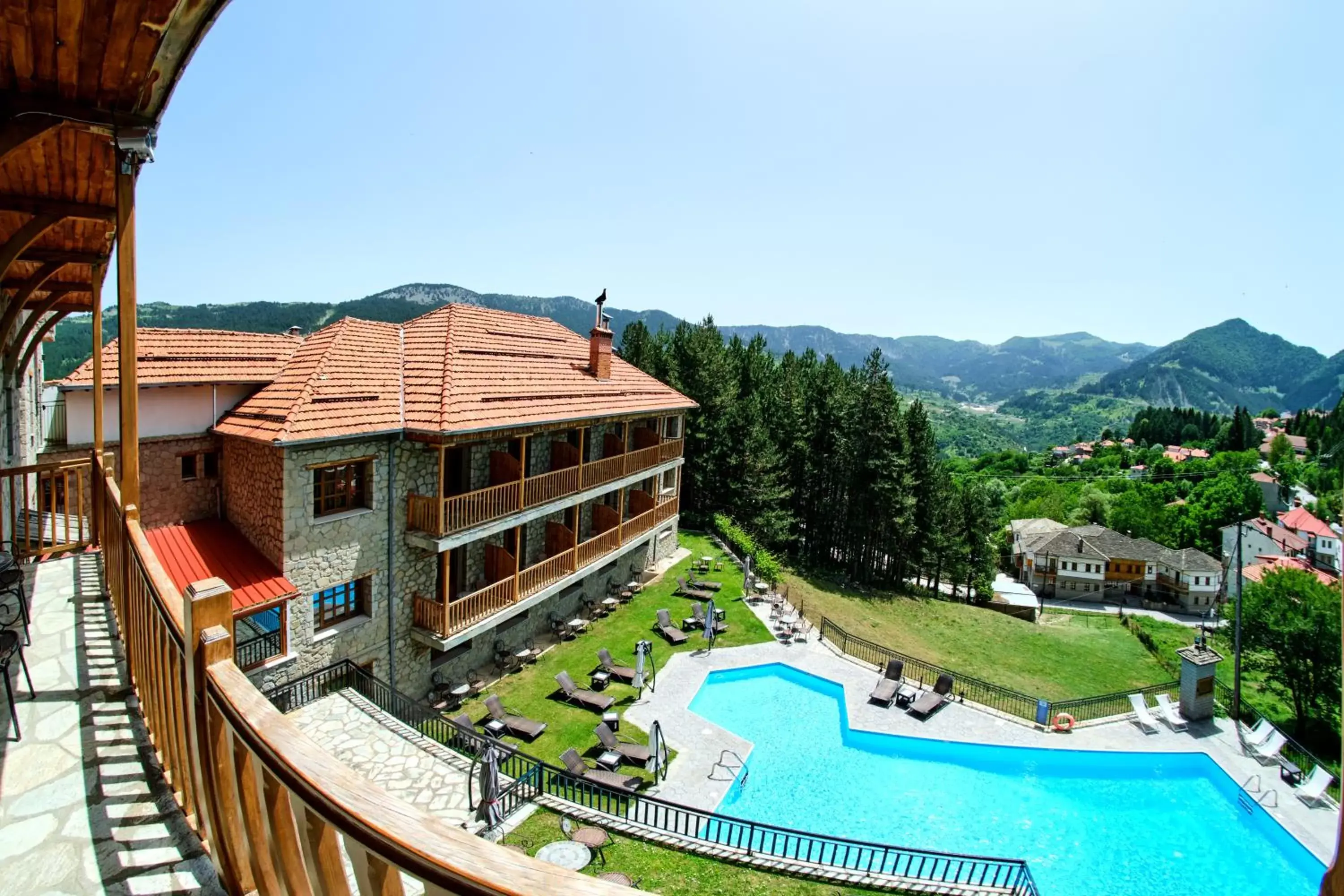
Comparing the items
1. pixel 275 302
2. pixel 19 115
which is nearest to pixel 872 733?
pixel 19 115

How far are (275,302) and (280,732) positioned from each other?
143 meters

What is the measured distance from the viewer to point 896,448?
36.1 metres

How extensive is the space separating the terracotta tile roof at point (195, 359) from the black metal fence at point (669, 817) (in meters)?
7.10

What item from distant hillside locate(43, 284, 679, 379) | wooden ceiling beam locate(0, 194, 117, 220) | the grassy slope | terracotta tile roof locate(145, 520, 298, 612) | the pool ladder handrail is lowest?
the grassy slope

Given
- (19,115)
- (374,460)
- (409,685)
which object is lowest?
(409,685)

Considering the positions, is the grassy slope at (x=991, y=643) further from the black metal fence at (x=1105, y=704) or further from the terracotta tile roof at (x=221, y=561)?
the terracotta tile roof at (x=221, y=561)

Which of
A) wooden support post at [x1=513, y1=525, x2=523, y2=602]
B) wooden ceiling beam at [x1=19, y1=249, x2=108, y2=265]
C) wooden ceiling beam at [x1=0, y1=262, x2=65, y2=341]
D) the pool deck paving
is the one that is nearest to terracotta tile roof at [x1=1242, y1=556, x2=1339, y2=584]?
the pool deck paving

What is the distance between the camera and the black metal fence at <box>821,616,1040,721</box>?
20.0m

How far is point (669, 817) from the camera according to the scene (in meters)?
12.6

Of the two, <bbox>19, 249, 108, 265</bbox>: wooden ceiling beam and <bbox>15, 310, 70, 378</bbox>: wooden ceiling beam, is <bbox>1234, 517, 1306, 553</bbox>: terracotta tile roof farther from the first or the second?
<bbox>15, 310, 70, 378</bbox>: wooden ceiling beam

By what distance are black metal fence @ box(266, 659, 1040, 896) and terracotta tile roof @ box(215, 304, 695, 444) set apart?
5.45 meters

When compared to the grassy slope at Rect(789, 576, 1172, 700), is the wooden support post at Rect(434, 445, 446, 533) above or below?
above

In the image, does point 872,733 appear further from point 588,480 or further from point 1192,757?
point 588,480

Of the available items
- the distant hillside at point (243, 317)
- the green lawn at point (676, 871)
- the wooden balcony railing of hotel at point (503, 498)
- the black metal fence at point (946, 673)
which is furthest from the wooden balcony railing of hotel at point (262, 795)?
the distant hillside at point (243, 317)
